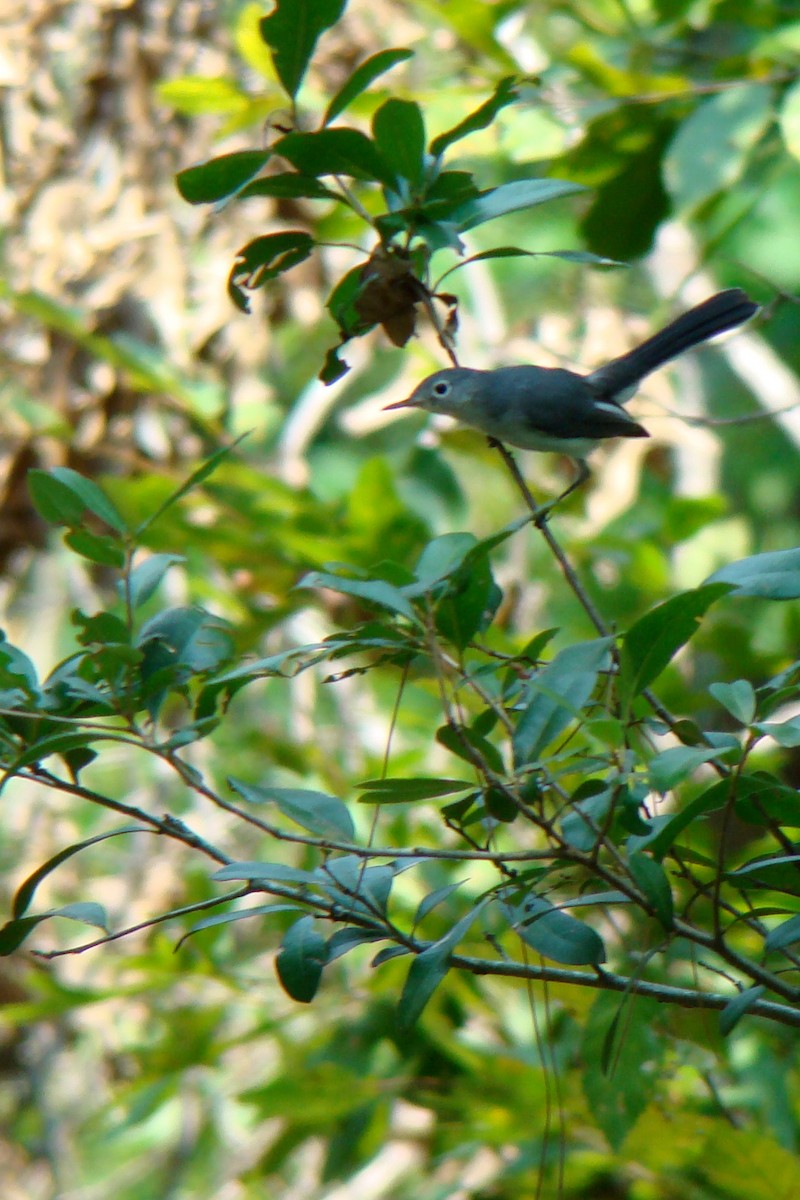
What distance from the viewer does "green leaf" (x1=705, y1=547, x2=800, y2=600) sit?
1.08 m

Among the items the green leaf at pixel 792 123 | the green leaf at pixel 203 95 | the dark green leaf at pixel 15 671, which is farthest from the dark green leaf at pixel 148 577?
the green leaf at pixel 203 95

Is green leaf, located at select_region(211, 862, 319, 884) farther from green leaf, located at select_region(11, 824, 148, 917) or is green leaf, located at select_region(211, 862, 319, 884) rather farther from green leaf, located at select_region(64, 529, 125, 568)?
green leaf, located at select_region(64, 529, 125, 568)

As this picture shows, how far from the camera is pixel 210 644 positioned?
1.37 meters

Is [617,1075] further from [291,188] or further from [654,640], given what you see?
[291,188]

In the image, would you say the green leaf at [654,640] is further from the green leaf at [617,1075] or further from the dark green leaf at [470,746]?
the green leaf at [617,1075]

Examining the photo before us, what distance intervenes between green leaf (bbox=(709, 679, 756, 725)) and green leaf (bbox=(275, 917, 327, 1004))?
0.41m

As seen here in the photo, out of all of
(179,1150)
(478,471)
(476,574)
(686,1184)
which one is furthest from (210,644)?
(179,1150)

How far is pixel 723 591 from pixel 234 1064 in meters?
3.73

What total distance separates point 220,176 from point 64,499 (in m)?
0.35

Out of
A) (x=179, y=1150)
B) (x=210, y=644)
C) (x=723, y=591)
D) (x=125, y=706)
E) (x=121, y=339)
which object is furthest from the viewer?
(x=179, y=1150)

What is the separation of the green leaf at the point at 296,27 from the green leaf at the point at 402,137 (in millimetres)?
90

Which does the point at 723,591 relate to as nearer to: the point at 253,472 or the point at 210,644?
the point at 210,644

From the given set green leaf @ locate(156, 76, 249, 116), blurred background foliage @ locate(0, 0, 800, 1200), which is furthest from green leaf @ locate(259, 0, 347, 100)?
green leaf @ locate(156, 76, 249, 116)

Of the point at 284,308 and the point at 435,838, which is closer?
the point at 435,838
